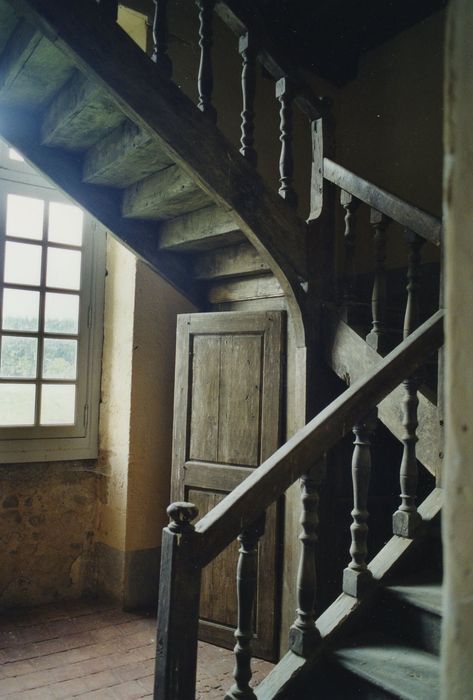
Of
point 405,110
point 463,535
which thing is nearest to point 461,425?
point 463,535

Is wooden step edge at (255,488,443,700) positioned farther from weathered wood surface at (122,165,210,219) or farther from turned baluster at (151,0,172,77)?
turned baluster at (151,0,172,77)

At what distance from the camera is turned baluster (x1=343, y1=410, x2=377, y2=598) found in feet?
7.39

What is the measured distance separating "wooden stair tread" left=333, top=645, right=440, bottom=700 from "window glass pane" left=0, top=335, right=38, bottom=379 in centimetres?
275

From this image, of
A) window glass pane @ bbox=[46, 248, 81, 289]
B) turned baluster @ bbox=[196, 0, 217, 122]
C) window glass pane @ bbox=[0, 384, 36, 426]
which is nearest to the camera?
turned baluster @ bbox=[196, 0, 217, 122]

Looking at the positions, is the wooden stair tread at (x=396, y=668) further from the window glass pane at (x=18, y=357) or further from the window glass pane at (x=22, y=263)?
the window glass pane at (x=22, y=263)

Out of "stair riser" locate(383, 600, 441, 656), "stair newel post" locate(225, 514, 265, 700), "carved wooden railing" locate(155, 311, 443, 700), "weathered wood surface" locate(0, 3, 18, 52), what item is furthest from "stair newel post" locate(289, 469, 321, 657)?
"weathered wood surface" locate(0, 3, 18, 52)

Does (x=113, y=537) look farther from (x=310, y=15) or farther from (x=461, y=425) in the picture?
(x=310, y=15)

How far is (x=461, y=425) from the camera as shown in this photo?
52cm

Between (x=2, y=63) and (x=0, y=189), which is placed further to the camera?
(x=0, y=189)

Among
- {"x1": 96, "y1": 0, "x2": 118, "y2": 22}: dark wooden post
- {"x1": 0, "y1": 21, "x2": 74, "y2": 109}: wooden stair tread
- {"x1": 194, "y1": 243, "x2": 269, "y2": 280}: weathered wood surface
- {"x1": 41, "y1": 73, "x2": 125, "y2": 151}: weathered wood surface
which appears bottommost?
{"x1": 194, "y1": 243, "x2": 269, "y2": 280}: weathered wood surface

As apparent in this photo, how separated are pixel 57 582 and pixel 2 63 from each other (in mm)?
3180

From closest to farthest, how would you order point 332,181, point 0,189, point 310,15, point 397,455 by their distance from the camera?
point 332,181 < point 397,455 < point 0,189 < point 310,15

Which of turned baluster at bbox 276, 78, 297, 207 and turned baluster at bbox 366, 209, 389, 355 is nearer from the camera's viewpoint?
turned baluster at bbox 366, 209, 389, 355

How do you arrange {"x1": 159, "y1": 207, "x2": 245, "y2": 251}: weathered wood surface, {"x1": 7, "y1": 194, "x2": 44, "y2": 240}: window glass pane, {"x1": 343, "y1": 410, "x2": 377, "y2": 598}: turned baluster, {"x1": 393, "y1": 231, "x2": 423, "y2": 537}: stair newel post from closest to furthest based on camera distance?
{"x1": 343, "y1": 410, "x2": 377, "y2": 598}: turned baluster → {"x1": 393, "y1": 231, "x2": 423, "y2": 537}: stair newel post → {"x1": 159, "y1": 207, "x2": 245, "y2": 251}: weathered wood surface → {"x1": 7, "y1": 194, "x2": 44, "y2": 240}: window glass pane
